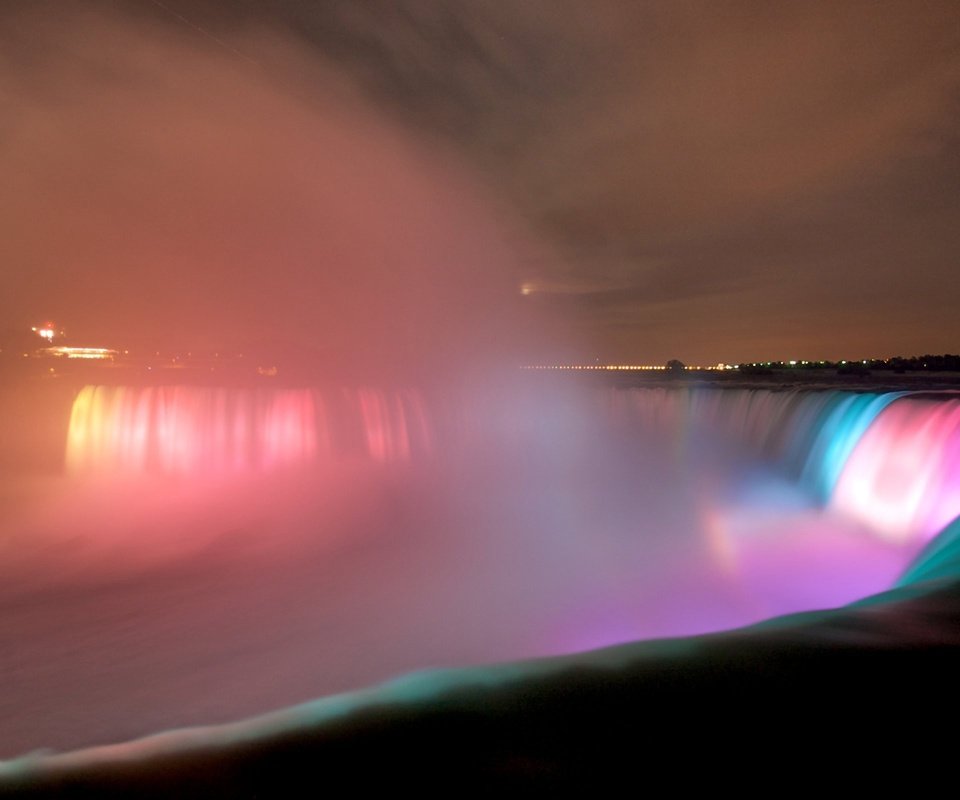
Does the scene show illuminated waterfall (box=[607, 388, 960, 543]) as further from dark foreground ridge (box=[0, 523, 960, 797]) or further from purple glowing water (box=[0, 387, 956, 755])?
dark foreground ridge (box=[0, 523, 960, 797])

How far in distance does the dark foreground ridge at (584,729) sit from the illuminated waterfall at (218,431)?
17331 mm

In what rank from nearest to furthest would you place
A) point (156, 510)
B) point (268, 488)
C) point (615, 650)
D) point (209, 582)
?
point (615, 650) < point (209, 582) < point (156, 510) < point (268, 488)

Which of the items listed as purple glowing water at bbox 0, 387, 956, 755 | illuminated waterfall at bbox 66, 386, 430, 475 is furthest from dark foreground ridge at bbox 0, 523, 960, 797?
illuminated waterfall at bbox 66, 386, 430, 475

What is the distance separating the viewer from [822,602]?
236 inches

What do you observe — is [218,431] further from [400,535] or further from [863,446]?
[863,446]

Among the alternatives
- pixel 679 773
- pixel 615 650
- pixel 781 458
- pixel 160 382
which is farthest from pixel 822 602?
pixel 160 382

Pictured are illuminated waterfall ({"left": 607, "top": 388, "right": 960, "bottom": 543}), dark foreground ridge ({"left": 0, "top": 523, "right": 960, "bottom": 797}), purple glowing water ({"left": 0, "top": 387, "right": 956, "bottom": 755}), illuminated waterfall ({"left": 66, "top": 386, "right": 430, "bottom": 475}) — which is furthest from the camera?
illuminated waterfall ({"left": 66, "top": 386, "right": 430, "bottom": 475})

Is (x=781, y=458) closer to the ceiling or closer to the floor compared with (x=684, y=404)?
closer to the floor

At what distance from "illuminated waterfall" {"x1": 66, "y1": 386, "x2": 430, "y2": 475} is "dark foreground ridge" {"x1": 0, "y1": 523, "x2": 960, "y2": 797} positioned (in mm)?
17331

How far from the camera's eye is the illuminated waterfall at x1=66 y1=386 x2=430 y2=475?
57.1 feet

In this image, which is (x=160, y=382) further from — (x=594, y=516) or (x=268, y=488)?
(x=594, y=516)

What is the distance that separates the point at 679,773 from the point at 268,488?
16439 millimetres

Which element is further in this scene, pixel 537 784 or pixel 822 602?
pixel 822 602

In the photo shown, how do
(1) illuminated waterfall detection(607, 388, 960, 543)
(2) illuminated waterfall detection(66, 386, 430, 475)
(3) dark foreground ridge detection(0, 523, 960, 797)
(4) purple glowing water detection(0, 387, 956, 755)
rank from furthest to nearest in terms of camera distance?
(2) illuminated waterfall detection(66, 386, 430, 475)
(1) illuminated waterfall detection(607, 388, 960, 543)
(4) purple glowing water detection(0, 387, 956, 755)
(3) dark foreground ridge detection(0, 523, 960, 797)
